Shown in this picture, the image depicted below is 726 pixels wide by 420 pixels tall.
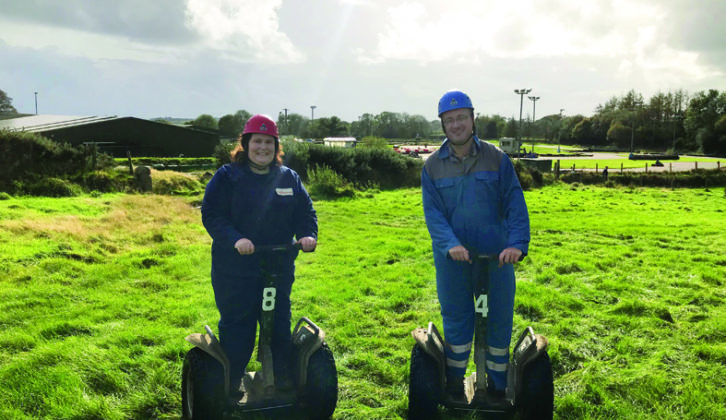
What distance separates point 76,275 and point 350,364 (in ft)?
16.6

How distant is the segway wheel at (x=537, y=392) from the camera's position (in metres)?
3.10

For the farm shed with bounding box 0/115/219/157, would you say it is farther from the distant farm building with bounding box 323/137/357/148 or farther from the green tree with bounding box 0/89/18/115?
the green tree with bounding box 0/89/18/115

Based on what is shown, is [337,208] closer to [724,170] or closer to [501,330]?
[501,330]

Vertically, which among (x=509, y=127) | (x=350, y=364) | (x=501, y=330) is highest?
(x=509, y=127)

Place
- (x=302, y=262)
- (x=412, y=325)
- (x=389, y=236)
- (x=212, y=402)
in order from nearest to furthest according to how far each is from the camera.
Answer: (x=212, y=402)
(x=412, y=325)
(x=302, y=262)
(x=389, y=236)

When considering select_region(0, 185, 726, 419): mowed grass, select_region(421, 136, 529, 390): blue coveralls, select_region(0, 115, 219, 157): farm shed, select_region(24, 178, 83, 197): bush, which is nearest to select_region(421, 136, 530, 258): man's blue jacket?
select_region(421, 136, 529, 390): blue coveralls

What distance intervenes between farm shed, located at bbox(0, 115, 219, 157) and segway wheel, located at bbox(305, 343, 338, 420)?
1426 inches

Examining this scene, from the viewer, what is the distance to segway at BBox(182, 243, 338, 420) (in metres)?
3.03

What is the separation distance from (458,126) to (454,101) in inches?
6.6

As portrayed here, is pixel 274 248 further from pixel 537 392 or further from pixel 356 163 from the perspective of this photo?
pixel 356 163

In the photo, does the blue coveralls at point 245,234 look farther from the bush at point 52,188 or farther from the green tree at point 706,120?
the green tree at point 706,120

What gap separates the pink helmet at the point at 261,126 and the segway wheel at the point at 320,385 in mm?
1560

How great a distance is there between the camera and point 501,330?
10.3 ft

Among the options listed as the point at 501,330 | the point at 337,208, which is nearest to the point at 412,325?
the point at 501,330
